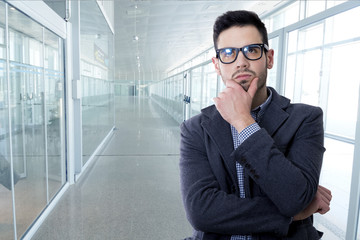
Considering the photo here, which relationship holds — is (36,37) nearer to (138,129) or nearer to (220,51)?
(220,51)

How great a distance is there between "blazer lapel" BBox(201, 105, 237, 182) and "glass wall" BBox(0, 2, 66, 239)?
1.78m

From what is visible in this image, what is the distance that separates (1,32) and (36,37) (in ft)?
2.92

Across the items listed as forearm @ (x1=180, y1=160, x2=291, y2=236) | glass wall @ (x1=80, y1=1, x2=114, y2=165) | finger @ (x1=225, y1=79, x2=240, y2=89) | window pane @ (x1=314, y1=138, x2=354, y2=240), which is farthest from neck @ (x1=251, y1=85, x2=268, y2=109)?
glass wall @ (x1=80, y1=1, x2=114, y2=165)

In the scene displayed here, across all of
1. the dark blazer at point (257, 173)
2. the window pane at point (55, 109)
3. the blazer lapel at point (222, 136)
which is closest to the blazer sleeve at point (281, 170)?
the dark blazer at point (257, 173)

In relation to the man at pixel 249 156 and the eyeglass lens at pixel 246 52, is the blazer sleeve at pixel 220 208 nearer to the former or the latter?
the man at pixel 249 156

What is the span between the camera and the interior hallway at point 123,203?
109 inches

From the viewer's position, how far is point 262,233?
1.04 metres

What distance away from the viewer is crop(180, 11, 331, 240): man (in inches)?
37.6

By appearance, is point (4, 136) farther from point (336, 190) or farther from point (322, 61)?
point (336, 190)

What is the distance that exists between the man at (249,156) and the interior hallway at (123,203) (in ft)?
6.03

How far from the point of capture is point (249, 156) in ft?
3.16

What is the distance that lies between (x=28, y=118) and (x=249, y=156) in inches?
121

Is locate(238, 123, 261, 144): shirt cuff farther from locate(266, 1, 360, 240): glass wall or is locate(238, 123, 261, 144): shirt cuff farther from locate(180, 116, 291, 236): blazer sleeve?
locate(266, 1, 360, 240): glass wall

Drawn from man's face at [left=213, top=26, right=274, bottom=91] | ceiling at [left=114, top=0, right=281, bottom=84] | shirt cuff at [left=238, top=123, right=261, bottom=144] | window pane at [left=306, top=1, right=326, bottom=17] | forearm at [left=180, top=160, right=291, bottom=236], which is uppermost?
ceiling at [left=114, top=0, right=281, bottom=84]
